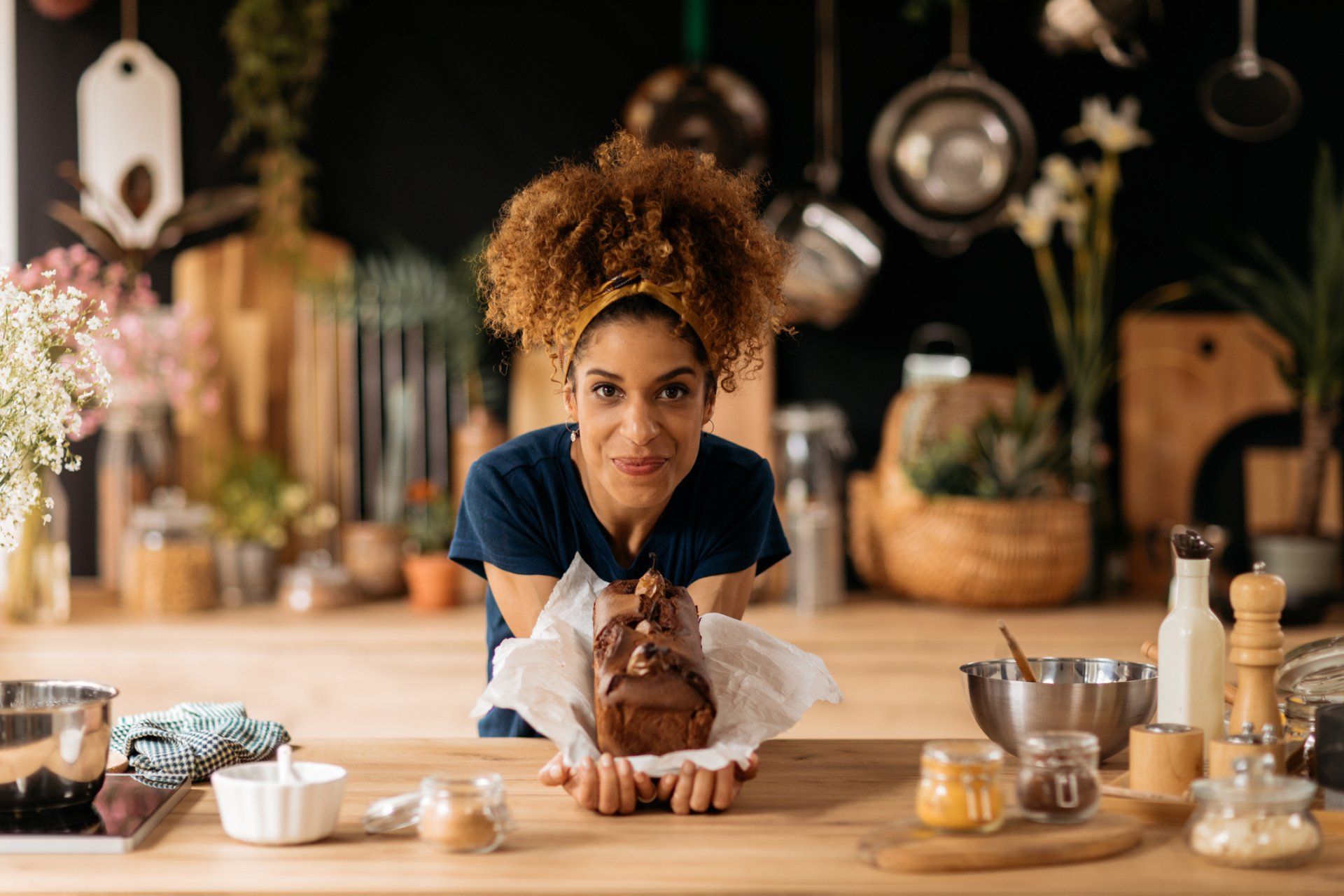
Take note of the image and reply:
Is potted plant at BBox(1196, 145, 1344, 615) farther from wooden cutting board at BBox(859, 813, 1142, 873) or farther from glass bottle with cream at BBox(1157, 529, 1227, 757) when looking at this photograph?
wooden cutting board at BBox(859, 813, 1142, 873)

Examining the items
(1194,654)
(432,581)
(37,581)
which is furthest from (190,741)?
(37,581)

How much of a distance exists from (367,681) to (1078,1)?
2131mm

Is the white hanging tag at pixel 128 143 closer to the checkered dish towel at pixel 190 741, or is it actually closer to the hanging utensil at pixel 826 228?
the hanging utensil at pixel 826 228

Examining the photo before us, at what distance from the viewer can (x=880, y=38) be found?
10.9 feet

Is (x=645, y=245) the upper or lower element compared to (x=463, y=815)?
upper

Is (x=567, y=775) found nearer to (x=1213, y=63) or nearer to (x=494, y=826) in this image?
(x=494, y=826)

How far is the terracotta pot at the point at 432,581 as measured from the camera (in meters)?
3.03

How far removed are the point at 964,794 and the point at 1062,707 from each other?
27 centimetres

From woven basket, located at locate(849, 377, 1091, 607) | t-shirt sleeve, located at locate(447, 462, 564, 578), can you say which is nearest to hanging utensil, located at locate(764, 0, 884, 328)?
woven basket, located at locate(849, 377, 1091, 607)

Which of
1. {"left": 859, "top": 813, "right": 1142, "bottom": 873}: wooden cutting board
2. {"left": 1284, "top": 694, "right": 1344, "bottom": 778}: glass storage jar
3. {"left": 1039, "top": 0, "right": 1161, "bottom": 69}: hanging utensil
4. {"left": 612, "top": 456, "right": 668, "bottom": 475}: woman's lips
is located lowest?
{"left": 859, "top": 813, "right": 1142, "bottom": 873}: wooden cutting board

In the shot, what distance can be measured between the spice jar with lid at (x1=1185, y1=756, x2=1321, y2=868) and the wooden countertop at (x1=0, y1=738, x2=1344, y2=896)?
1cm

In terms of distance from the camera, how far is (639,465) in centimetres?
150

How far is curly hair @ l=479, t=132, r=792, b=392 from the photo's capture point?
1.51 m

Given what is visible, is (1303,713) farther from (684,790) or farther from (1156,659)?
(684,790)
